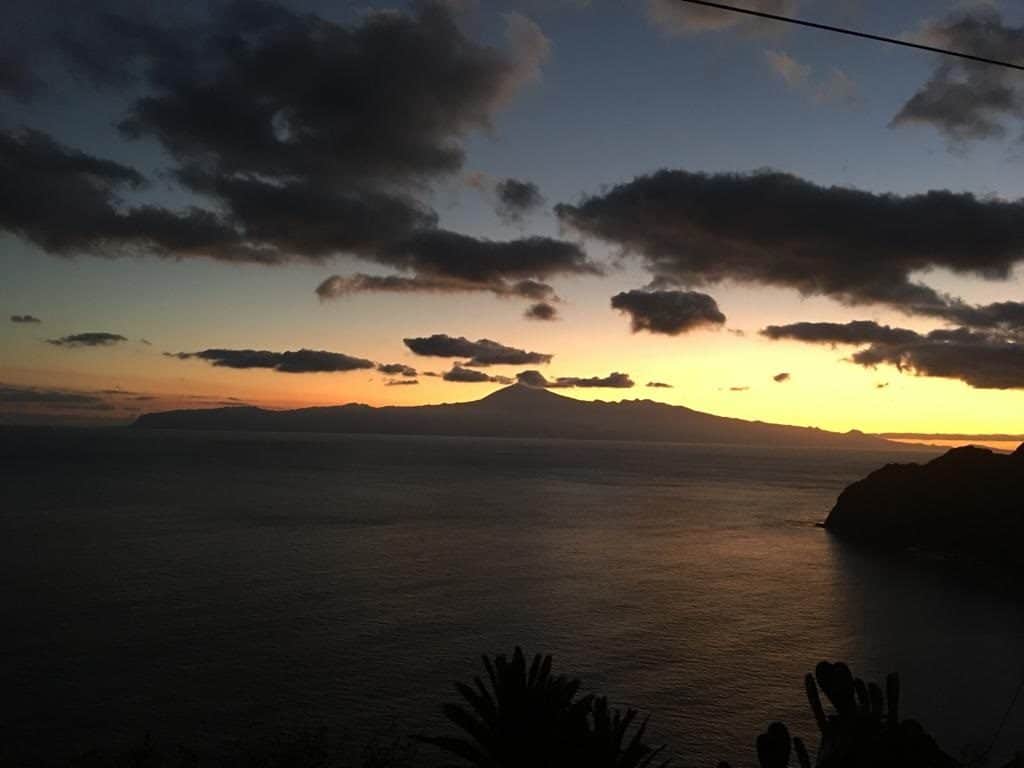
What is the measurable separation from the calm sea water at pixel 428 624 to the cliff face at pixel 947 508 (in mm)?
11198

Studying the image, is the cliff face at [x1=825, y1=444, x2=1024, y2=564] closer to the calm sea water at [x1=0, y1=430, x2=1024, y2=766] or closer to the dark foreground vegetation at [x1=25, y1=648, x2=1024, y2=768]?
the calm sea water at [x1=0, y1=430, x2=1024, y2=766]

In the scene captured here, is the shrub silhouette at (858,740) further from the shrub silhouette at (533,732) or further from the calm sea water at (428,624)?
the calm sea water at (428,624)

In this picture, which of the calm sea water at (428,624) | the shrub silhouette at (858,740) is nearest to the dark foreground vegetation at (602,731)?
the shrub silhouette at (858,740)

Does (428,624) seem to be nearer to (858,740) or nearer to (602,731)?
(602,731)

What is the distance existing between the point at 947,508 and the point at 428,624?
97424 millimetres

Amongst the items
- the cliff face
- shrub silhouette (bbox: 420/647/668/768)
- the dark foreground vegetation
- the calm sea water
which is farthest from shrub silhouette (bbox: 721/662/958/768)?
the cliff face

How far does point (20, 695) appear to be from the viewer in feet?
152

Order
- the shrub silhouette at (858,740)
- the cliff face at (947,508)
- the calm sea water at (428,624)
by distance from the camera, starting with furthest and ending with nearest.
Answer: the cliff face at (947,508) → the calm sea water at (428,624) → the shrub silhouette at (858,740)

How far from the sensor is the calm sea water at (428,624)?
4622 cm

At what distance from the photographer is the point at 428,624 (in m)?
66.2

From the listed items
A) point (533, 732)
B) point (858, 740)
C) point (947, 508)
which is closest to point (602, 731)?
point (533, 732)

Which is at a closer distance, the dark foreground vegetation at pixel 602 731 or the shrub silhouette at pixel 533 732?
the dark foreground vegetation at pixel 602 731

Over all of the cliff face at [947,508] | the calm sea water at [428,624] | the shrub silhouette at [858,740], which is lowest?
the calm sea water at [428,624]

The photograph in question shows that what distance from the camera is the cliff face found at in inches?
4336
